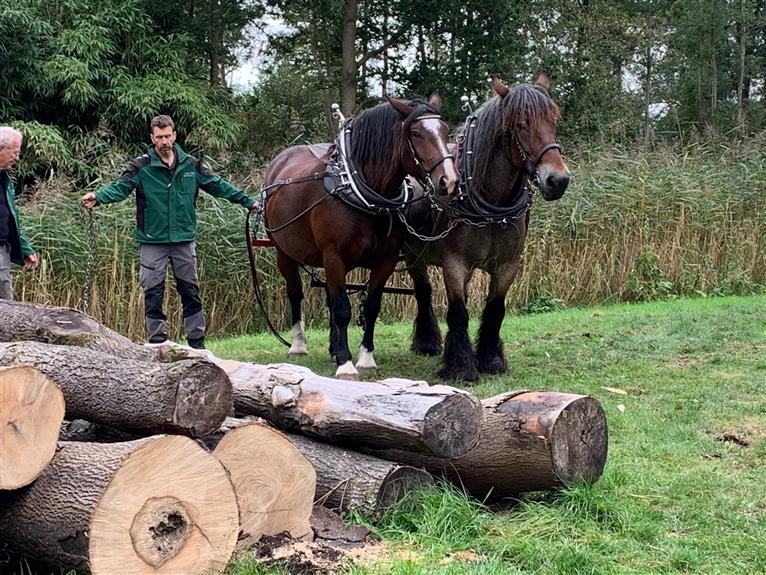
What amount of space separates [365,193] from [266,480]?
300 cm

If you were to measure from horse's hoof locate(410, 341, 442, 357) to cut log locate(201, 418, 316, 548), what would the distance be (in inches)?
169

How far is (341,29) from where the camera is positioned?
1894 centimetres

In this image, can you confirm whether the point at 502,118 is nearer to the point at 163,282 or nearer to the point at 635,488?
the point at 163,282

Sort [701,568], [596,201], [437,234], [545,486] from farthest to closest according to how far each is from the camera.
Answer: [596,201]
[437,234]
[545,486]
[701,568]

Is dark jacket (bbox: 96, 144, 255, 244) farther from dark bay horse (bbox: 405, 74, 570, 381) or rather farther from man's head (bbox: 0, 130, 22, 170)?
dark bay horse (bbox: 405, 74, 570, 381)

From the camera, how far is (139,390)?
308 centimetres


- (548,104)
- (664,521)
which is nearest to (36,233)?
(548,104)

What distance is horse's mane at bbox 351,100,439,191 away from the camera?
5.78 m

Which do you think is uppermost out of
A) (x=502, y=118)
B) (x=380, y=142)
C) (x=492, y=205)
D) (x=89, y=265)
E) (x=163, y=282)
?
(x=502, y=118)

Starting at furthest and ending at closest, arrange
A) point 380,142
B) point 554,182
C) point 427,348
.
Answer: point 427,348 < point 380,142 < point 554,182

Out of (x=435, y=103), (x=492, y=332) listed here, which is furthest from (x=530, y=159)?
(x=492, y=332)

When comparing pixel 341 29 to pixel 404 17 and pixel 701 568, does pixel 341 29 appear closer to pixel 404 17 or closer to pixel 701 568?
pixel 404 17

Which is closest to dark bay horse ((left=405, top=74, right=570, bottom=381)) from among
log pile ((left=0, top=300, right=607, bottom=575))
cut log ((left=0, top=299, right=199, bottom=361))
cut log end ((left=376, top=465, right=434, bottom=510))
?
log pile ((left=0, top=300, right=607, bottom=575))

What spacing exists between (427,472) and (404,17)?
53.4 ft
